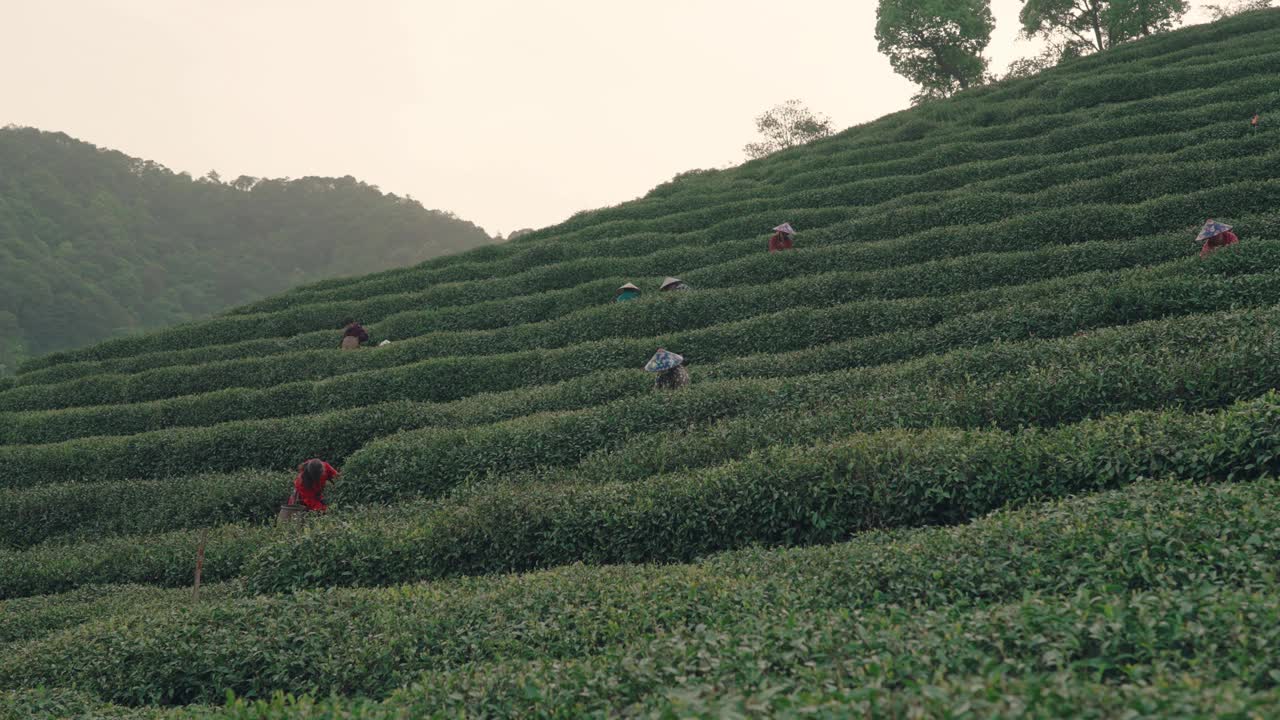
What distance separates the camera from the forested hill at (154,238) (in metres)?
66.6

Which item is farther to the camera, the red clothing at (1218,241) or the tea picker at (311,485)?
the red clothing at (1218,241)

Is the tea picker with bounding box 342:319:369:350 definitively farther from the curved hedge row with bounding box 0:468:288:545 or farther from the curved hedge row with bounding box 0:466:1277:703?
the curved hedge row with bounding box 0:466:1277:703

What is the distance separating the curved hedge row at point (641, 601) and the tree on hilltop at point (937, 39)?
4775cm

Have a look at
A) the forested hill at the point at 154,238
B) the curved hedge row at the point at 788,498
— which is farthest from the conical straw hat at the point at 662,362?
the forested hill at the point at 154,238

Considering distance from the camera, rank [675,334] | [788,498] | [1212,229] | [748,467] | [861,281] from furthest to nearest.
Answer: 1. [861,281]
2. [675,334]
3. [1212,229]
4. [748,467]
5. [788,498]

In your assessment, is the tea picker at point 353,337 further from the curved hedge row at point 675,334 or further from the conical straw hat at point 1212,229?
the conical straw hat at point 1212,229

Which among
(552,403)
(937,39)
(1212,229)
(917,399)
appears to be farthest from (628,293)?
(937,39)

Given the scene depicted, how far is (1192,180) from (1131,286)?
9216 mm

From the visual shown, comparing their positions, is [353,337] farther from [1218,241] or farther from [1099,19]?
[1099,19]

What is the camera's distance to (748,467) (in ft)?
42.2

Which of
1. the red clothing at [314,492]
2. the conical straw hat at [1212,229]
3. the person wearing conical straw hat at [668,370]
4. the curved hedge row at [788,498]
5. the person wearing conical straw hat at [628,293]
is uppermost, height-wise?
the person wearing conical straw hat at [628,293]

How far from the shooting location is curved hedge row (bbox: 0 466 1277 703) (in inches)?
297

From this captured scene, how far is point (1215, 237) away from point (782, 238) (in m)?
11.8

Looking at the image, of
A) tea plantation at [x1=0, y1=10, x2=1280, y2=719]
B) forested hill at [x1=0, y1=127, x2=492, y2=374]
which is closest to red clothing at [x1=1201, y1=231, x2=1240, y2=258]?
tea plantation at [x1=0, y1=10, x2=1280, y2=719]
